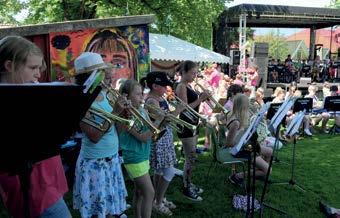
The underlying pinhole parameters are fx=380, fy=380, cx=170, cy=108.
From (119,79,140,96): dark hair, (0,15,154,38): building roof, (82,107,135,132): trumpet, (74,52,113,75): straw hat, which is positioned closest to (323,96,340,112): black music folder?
(0,15,154,38): building roof

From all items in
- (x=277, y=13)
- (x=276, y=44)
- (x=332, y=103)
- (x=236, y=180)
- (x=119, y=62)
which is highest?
(x=277, y=13)

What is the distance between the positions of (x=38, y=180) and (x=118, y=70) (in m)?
5.64

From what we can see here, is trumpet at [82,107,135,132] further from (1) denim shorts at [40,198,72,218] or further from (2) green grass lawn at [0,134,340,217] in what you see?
(2) green grass lawn at [0,134,340,217]

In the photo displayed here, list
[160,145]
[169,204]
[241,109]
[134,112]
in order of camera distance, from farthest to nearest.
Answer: [241,109]
[169,204]
[160,145]
[134,112]

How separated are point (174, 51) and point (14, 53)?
55.1 ft

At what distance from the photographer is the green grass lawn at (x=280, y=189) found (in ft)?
17.3

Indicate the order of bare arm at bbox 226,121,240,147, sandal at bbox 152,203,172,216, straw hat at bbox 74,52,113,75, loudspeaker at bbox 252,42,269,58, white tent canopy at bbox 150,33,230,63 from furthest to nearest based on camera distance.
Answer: loudspeaker at bbox 252,42,269,58 → white tent canopy at bbox 150,33,230,63 → bare arm at bbox 226,121,240,147 → sandal at bbox 152,203,172,216 → straw hat at bbox 74,52,113,75

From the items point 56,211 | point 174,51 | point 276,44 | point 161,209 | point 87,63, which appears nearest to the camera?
point 56,211

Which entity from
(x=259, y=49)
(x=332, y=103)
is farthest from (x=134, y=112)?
(x=259, y=49)

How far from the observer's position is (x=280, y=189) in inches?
244

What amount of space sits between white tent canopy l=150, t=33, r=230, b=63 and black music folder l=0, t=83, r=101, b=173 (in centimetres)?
1595

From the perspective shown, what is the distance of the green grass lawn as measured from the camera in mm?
5270

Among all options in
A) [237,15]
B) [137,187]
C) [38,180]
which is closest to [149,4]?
[237,15]

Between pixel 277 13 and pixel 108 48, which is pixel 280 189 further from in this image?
pixel 277 13
